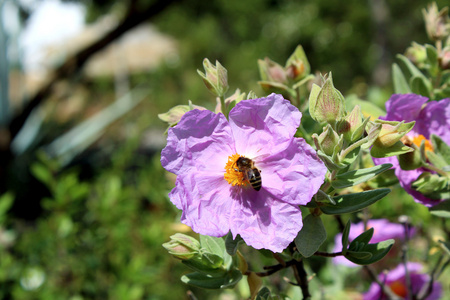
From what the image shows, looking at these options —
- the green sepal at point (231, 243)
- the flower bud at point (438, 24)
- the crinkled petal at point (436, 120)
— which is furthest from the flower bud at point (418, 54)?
the green sepal at point (231, 243)

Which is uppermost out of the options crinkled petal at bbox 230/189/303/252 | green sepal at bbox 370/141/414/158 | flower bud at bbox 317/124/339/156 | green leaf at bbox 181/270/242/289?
flower bud at bbox 317/124/339/156

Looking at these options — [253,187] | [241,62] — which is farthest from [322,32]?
[253,187]

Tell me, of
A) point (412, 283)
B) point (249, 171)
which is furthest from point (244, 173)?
point (412, 283)

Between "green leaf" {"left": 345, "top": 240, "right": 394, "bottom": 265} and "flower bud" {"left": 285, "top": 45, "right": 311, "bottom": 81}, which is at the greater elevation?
"flower bud" {"left": 285, "top": 45, "right": 311, "bottom": 81}

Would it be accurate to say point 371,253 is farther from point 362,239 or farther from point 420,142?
point 420,142

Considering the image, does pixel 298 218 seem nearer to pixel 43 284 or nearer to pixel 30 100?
pixel 43 284

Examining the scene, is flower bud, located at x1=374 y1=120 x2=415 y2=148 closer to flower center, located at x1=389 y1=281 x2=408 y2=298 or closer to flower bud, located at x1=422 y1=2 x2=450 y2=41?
flower bud, located at x1=422 y1=2 x2=450 y2=41

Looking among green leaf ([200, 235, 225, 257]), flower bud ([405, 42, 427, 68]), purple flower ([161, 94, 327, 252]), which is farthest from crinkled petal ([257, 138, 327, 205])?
flower bud ([405, 42, 427, 68])
